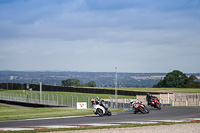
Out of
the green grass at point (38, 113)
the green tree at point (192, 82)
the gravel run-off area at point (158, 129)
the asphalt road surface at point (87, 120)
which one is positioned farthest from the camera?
the green tree at point (192, 82)

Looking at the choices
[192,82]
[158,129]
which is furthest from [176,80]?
[158,129]

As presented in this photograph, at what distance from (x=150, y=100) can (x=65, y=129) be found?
59.0ft

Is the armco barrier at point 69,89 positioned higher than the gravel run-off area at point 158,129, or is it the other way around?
the armco barrier at point 69,89

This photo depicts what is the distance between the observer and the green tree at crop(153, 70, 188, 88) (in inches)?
5523

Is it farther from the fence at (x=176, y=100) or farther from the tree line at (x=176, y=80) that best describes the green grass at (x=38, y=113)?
the tree line at (x=176, y=80)

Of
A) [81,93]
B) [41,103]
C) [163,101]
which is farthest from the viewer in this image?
[81,93]

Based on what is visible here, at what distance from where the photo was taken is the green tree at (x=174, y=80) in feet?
460

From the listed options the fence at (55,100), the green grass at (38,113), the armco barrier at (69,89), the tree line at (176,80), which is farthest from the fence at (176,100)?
the tree line at (176,80)

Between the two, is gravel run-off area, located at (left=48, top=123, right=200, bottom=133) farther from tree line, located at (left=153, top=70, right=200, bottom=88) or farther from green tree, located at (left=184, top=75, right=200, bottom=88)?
tree line, located at (left=153, top=70, right=200, bottom=88)

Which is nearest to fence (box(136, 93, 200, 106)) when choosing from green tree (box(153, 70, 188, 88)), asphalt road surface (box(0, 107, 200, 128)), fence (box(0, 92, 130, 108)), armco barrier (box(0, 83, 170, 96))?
fence (box(0, 92, 130, 108))

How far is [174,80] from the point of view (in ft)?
468

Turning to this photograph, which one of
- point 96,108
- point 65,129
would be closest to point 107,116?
point 96,108

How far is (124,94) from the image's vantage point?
79.3m

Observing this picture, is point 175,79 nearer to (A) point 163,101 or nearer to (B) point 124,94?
(B) point 124,94
